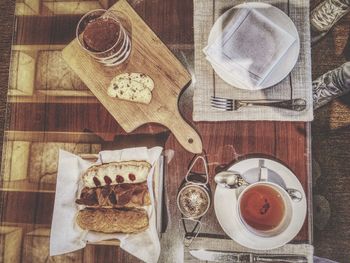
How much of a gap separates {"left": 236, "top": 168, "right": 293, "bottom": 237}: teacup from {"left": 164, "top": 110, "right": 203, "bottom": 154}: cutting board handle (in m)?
0.25

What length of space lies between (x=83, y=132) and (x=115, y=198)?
299mm

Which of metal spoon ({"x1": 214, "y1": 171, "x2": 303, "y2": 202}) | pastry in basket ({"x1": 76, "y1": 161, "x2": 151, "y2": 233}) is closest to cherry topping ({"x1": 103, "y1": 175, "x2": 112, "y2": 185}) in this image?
pastry in basket ({"x1": 76, "y1": 161, "x2": 151, "y2": 233})

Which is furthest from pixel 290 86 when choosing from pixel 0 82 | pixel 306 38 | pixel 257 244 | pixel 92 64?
pixel 0 82

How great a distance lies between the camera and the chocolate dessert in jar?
1418 millimetres

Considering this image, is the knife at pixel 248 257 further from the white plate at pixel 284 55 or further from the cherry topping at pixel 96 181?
the white plate at pixel 284 55

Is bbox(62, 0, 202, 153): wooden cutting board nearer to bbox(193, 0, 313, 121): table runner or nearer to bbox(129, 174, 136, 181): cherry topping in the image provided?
bbox(193, 0, 313, 121): table runner

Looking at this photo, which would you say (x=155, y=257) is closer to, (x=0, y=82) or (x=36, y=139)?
(x=36, y=139)

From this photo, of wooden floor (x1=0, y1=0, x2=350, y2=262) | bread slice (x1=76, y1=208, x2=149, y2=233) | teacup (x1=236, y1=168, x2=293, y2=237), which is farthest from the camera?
wooden floor (x1=0, y1=0, x2=350, y2=262)

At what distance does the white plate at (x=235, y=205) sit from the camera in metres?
1.27

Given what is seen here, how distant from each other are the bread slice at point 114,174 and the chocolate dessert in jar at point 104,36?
403 millimetres

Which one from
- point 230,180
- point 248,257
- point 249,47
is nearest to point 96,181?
point 230,180

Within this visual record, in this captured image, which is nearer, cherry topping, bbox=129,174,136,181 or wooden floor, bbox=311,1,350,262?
cherry topping, bbox=129,174,136,181

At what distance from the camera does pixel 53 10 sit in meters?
1.54

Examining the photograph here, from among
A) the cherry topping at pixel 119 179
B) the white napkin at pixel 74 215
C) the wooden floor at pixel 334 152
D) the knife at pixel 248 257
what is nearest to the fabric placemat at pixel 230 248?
the knife at pixel 248 257
